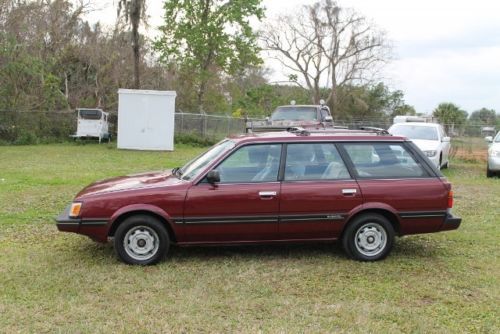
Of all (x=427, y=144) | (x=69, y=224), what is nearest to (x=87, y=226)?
(x=69, y=224)

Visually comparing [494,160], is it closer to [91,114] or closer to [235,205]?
[235,205]

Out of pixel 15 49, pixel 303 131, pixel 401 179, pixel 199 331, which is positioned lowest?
pixel 199 331

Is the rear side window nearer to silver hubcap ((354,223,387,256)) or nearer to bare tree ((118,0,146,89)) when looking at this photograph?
silver hubcap ((354,223,387,256))

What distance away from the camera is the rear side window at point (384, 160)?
614 centimetres

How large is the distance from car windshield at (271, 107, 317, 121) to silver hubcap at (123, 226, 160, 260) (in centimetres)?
1045

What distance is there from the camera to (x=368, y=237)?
6.13 m

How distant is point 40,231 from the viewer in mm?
7352

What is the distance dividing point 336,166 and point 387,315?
196cm

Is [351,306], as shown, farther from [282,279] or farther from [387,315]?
[282,279]

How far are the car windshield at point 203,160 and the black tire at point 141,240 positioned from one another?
684 millimetres

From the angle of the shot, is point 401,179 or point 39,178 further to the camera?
point 39,178

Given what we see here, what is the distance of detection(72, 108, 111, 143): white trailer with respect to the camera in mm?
24766

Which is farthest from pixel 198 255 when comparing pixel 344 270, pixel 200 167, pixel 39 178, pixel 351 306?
pixel 39 178

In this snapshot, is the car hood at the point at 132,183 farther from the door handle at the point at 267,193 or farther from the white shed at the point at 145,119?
the white shed at the point at 145,119
